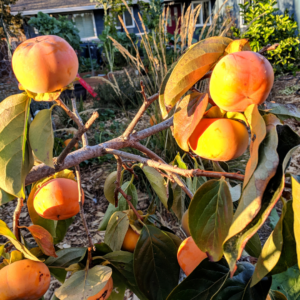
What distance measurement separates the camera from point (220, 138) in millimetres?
307

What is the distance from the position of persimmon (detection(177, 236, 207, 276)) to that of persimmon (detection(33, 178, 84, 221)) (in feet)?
0.72

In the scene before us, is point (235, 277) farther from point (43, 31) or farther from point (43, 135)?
point (43, 31)

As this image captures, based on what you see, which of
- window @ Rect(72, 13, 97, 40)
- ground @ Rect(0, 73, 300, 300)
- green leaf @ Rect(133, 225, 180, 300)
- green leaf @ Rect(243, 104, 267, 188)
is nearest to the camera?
green leaf @ Rect(243, 104, 267, 188)

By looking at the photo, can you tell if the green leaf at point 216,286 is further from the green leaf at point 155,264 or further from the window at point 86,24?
the window at point 86,24

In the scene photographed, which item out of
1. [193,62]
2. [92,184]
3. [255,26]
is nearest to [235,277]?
[193,62]

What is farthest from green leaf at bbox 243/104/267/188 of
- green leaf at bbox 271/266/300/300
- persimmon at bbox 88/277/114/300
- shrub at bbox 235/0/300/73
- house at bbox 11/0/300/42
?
house at bbox 11/0/300/42

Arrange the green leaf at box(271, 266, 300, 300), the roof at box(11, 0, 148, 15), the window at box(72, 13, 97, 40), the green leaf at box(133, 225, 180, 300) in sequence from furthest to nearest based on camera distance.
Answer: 1. the window at box(72, 13, 97, 40)
2. the roof at box(11, 0, 148, 15)
3. the green leaf at box(271, 266, 300, 300)
4. the green leaf at box(133, 225, 180, 300)

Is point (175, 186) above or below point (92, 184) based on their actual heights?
above

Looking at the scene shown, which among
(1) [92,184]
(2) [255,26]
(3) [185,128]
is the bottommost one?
(1) [92,184]

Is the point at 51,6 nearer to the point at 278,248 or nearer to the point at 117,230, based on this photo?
the point at 117,230

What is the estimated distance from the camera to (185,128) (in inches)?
12.9

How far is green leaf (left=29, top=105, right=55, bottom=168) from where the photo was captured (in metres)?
0.32

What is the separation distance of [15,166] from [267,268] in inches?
12.0

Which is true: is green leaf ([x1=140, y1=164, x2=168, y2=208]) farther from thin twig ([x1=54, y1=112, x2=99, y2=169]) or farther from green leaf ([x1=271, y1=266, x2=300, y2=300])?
green leaf ([x1=271, y1=266, x2=300, y2=300])
